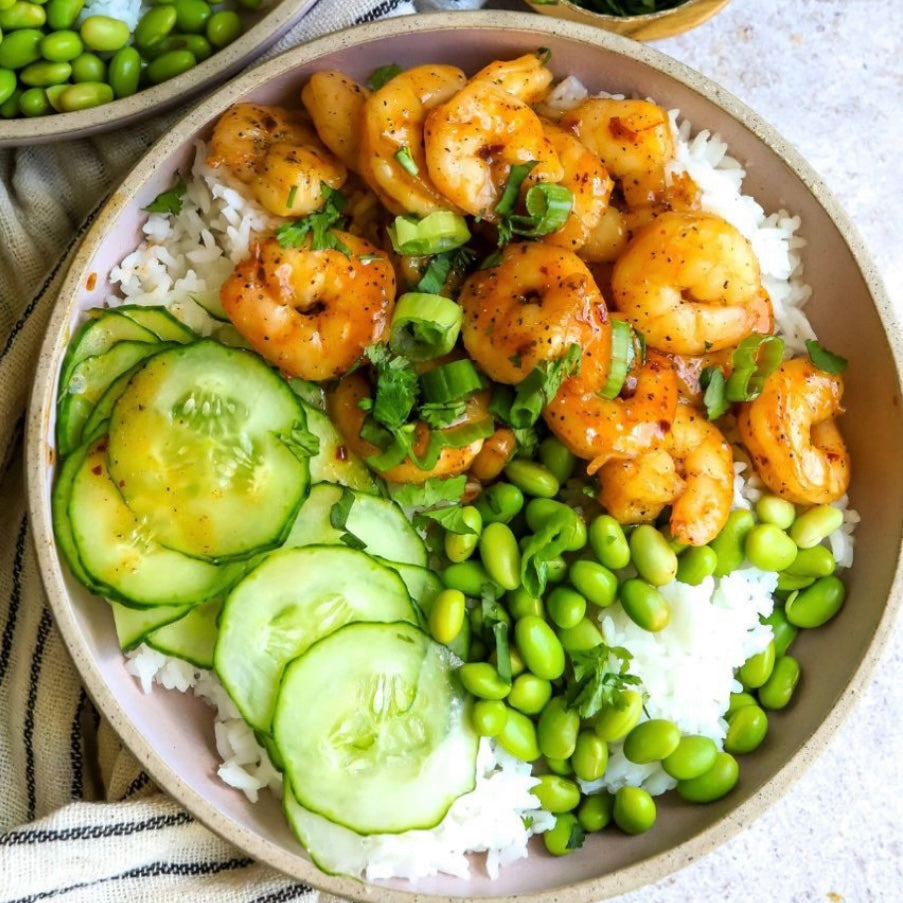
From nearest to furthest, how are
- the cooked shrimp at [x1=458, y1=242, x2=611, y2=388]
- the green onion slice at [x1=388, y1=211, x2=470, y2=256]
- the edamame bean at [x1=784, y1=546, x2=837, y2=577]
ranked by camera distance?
1. the cooked shrimp at [x1=458, y1=242, x2=611, y2=388]
2. the green onion slice at [x1=388, y1=211, x2=470, y2=256]
3. the edamame bean at [x1=784, y1=546, x2=837, y2=577]

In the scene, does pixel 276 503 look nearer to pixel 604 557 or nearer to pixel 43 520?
pixel 43 520

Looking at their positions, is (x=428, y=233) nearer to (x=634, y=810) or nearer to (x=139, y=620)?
(x=139, y=620)

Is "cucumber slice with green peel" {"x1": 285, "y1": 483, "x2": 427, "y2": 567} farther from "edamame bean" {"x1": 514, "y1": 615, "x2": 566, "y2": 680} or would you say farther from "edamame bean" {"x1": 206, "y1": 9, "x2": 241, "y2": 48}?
"edamame bean" {"x1": 206, "y1": 9, "x2": 241, "y2": 48}

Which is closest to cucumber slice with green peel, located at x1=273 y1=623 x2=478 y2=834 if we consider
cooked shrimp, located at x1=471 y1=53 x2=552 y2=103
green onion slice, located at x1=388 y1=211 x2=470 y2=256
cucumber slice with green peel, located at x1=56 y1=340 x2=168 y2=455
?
cucumber slice with green peel, located at x1=56 y1=340 x2=168 y2=455

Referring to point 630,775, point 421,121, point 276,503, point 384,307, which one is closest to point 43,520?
point 276,503

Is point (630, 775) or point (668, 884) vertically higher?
point (630, 775)

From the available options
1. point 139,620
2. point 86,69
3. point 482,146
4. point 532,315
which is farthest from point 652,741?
point 86,69
